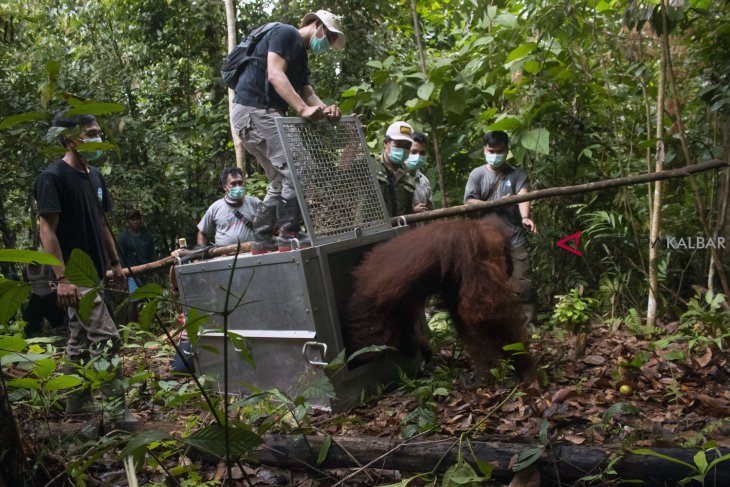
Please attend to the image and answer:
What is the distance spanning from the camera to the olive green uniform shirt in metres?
4.98

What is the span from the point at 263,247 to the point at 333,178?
65cm

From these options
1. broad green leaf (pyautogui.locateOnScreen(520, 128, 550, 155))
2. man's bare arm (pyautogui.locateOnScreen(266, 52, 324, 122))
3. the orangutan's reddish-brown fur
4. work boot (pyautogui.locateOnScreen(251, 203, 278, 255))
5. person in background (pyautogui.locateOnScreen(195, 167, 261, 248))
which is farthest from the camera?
person in background (pyautogui.locateOnScreen(195, 167, 261, 248))

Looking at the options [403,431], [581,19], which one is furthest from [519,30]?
[403,431]

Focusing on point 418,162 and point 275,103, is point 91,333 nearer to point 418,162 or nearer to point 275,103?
point 275,103

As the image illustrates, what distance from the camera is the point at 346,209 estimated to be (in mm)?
3836

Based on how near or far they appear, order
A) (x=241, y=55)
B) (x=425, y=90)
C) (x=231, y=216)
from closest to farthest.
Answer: (x=241, y=55) → (x=425, y=90) → (x=231, y=216)

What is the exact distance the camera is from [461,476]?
223 centimetres

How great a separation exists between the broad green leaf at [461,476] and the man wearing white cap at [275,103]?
1962 mm

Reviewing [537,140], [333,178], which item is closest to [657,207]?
[537,140]

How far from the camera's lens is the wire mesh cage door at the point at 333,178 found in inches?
141

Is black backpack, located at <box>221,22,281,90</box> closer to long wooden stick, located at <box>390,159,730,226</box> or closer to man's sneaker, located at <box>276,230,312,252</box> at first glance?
man's sneaker, located at <box>276,230,312,252</box>

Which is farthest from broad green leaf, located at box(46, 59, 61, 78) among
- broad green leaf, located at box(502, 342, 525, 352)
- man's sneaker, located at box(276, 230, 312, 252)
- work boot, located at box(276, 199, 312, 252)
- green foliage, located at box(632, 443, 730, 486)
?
work boot, located at box(276, 199, 312, 252)

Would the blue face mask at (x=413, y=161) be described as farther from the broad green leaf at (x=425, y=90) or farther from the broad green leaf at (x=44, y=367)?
the broad green leaf at (x=44, y=367)

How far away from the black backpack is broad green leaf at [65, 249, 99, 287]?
3.01 m
